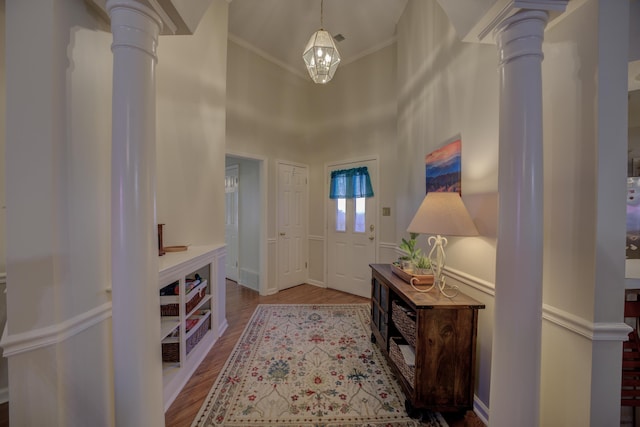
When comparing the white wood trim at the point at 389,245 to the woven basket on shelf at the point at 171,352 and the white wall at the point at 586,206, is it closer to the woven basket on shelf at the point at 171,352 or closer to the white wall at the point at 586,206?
the white wall at the point at 586,206

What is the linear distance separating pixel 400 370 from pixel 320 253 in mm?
2661

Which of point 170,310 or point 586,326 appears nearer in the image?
point 586,326

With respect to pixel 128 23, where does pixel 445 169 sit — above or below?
below

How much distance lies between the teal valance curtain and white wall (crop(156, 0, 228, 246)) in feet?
6.30

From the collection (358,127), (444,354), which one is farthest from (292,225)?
(444,354)

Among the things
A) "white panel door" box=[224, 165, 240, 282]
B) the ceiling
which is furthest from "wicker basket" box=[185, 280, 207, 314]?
A: the ceiling

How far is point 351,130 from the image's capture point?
390 cm

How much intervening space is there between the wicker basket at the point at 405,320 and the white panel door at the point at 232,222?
10.4ft

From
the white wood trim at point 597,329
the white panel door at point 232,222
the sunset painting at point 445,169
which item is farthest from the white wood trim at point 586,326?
the white panel door at point 232,222

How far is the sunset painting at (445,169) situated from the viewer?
1.82 metres

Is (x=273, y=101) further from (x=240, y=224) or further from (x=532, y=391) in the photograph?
(x=532, y=391)

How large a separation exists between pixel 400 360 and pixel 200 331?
5.74ft

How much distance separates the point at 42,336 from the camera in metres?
0.92

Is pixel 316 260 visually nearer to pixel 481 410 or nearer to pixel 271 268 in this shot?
pixel 271 268
